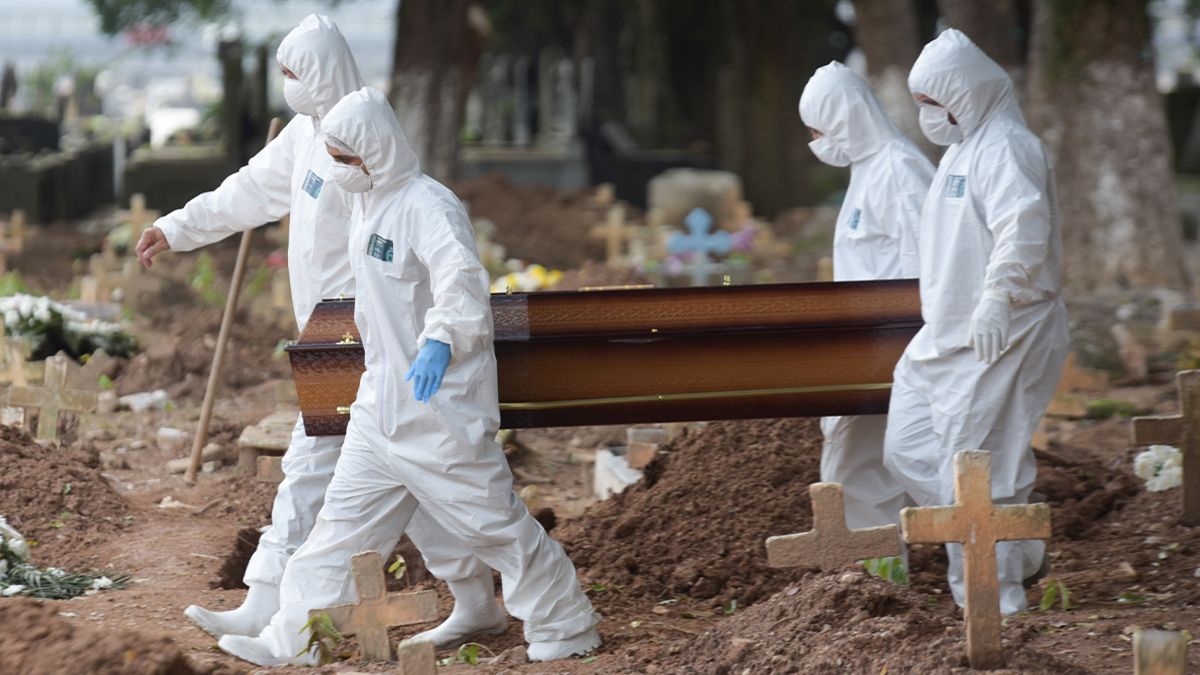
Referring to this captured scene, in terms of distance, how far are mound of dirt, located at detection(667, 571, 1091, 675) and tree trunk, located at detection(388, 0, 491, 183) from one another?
10.0 m

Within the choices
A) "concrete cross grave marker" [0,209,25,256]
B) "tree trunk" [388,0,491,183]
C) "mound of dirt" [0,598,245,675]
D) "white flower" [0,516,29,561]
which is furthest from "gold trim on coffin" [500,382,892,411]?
"tree trunk" [388,0,491,183]

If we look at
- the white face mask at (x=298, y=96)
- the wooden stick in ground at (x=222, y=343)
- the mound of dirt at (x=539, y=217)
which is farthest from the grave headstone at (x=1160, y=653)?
the mound of dirt at (x=539, y=217)

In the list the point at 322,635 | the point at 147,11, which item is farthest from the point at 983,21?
the point at 147,11

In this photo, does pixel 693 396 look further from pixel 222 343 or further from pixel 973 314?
pixel 222 343

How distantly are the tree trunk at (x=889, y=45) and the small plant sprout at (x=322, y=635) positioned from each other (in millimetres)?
10487

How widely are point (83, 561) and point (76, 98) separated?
67.1ft

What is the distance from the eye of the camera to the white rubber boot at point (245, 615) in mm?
3686

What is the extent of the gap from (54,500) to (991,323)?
344 centimetres

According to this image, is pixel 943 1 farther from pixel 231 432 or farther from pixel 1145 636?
pixel 1145 636

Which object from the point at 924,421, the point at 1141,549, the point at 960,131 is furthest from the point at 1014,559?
the point at 960,131

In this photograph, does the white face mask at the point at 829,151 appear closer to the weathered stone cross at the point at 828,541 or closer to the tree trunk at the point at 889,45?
the weathered stone cross at the point at 828,541

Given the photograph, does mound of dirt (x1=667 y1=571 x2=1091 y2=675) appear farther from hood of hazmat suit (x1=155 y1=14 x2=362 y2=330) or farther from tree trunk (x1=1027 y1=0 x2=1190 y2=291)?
tree trunk (x1=1027 y1=0 x2=1190 y2=291)

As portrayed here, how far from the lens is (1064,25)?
945 centimetres

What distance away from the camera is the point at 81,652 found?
2.84m
